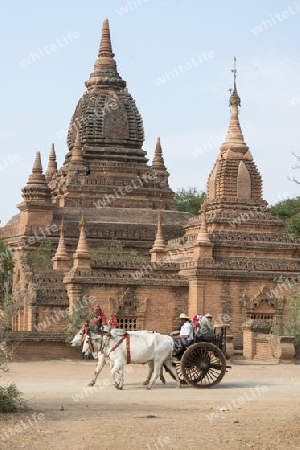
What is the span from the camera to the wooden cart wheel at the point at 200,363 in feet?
69.9

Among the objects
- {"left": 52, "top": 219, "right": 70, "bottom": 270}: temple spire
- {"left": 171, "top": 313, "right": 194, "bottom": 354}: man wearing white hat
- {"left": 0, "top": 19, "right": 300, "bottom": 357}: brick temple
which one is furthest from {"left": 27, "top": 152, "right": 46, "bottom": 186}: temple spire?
{"left": 171, "top": 313, "right": 194, "bottom": 354}: man wearing white hat

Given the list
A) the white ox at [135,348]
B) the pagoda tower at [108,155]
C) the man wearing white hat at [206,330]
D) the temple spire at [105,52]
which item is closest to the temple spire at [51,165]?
the pagoda tower at [108,155]

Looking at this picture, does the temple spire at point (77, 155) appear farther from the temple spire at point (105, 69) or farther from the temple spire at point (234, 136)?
the temple spire at point (234, 136)

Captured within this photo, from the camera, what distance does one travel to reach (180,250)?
38000 millimetres

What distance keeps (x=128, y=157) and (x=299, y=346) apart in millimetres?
21981

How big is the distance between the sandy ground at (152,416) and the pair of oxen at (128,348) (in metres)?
0.45

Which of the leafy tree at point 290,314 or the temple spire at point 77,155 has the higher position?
the temple spire at point 77,155

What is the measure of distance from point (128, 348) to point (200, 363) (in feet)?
5.15

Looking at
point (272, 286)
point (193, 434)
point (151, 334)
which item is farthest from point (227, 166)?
point (193, 434)

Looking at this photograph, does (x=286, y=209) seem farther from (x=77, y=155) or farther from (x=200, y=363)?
(x=200, y=363)

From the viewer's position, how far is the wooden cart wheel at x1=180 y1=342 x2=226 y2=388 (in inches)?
838

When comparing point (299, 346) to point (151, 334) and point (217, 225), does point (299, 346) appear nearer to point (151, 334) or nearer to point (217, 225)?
point (217, 225)

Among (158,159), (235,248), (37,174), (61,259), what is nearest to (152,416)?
(235,248)

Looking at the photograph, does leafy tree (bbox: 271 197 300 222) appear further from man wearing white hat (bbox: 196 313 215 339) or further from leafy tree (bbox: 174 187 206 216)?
man wearing white hat (bbox: 196 313 215 339)
